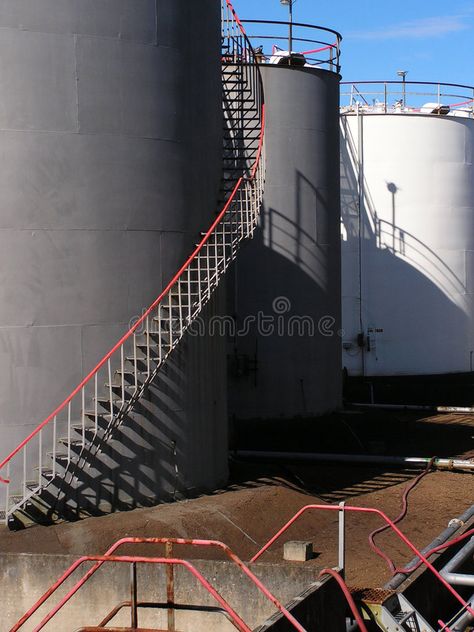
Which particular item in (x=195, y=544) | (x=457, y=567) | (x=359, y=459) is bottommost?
(x=359, y=459)

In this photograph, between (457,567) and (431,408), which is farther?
(431,408)

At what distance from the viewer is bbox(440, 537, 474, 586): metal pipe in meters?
10.5

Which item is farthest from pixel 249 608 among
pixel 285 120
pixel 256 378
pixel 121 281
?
pixel 285 120

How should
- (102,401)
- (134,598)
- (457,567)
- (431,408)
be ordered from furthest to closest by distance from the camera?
(431,408)
(102,401)
(457,567)
(134,598)

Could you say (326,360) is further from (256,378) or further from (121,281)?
(121,281)

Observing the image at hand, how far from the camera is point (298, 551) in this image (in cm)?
1210

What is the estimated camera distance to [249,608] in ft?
28.6

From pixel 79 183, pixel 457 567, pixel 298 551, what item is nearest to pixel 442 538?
pixel 457 567

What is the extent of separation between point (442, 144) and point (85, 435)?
65.6 ft

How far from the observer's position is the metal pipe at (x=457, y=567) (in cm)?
1052

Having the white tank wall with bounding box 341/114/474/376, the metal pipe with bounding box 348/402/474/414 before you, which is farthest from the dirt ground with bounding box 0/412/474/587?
the white tank wall with bounding box 341/114/474/376

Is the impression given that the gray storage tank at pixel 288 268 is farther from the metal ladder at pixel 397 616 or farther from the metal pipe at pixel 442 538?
the metal ladder at pixel 397 616

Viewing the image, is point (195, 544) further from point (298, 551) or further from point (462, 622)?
point (298, 551)

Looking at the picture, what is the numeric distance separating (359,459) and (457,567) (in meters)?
6.86
